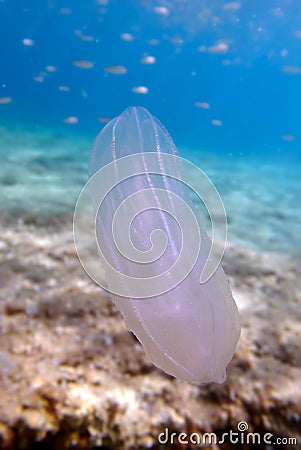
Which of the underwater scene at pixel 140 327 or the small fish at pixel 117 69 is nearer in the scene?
the underwater scene at pixel 140 327

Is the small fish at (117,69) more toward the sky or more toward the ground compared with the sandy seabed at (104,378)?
more toward the sky

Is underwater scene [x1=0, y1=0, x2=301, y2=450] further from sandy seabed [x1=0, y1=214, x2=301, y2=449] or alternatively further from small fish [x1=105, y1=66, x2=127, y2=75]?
small fish [x1=105, y1=66, x2=127, y2=75]

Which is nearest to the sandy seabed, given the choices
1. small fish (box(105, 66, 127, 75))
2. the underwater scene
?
the underwater scene

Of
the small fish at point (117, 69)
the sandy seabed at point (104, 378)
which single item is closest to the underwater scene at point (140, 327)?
the sandy seabed at point (104, 378)

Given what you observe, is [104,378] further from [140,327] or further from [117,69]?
[117,69]

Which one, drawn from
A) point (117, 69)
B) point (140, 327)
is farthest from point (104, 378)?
point (117, 69)

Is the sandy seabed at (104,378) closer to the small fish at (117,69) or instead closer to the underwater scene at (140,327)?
the underwater scene at (140,327)

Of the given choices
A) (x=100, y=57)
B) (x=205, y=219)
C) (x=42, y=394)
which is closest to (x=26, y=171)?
(x=205, y=219)

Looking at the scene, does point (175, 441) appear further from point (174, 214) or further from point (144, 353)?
point (174, 214)
